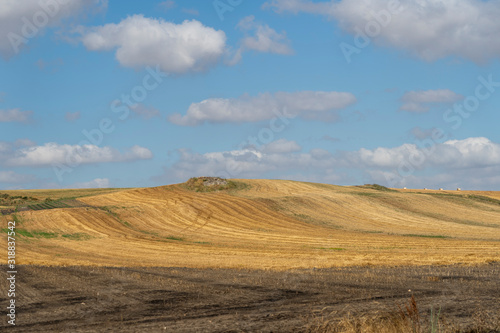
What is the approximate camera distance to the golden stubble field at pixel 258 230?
95.6ft

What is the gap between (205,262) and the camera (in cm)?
2759

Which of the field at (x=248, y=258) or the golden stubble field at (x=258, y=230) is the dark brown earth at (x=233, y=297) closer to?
the field at (x=248, y=258)

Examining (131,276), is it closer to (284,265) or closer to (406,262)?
(284,265)

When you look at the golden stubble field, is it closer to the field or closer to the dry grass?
the field

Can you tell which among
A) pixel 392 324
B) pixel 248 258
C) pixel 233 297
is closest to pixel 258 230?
pixel 248 258

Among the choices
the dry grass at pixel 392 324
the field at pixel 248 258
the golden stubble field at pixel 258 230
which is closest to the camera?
the dry grass at pixel 392 324

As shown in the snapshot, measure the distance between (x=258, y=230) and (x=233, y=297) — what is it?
3014 centimetres

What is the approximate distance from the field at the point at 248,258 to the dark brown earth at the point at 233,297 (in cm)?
6

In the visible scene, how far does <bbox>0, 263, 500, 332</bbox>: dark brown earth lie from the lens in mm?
12305

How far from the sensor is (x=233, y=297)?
51.4 feet

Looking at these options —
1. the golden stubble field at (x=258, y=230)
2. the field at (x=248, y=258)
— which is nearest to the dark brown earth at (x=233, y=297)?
the field at (x=248, y=258)

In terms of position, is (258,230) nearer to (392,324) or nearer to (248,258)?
(248,258)

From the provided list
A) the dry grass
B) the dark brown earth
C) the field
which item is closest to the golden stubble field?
the field

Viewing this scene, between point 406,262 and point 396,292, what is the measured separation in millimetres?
10086
